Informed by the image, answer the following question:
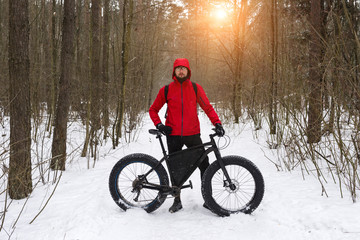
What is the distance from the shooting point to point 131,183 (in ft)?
11.7

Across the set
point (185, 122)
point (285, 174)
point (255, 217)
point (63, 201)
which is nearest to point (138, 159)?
point (185, 122)

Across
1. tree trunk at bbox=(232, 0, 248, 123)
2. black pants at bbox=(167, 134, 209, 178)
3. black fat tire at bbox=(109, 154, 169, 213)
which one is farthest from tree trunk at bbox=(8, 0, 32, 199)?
tree trunk at bbox=(232, 0, 248, 123)

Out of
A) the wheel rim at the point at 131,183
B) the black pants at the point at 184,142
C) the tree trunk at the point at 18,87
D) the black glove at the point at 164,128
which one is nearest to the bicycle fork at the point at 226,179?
the black pants at the point at 184,142

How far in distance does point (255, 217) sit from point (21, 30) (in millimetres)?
4121

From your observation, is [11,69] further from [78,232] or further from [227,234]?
[227,234]

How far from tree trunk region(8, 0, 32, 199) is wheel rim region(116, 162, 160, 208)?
1368mm

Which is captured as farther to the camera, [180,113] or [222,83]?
[222,83]

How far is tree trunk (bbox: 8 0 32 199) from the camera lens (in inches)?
140

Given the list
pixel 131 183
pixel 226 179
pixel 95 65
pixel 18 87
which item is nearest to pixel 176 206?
pixel 131 183

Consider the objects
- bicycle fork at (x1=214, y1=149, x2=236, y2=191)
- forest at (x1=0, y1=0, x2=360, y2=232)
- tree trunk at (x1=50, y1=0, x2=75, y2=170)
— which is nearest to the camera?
bicycle fork at (x1=214, y1=149, x2=236, y2=191)

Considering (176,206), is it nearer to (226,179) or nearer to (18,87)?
(226,179)

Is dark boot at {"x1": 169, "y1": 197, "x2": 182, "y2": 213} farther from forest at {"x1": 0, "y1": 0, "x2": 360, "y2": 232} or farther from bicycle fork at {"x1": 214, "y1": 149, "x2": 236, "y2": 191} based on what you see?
forest at {"x1": 0, "y1": 0, "x2": 360, "y2": 232}

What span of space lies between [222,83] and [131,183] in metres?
12.0

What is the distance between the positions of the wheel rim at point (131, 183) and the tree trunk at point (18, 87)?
4.49ft
